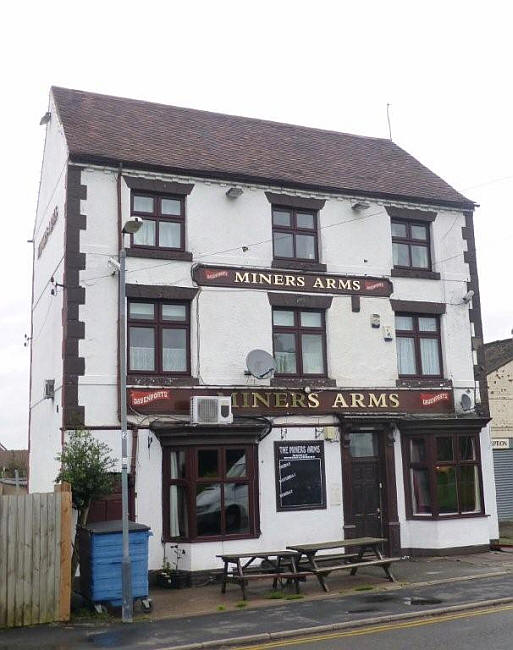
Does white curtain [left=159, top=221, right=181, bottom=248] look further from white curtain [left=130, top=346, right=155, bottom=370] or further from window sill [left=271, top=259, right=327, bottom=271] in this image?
white curtain [left=130, top=346, right=155, bottom=370]

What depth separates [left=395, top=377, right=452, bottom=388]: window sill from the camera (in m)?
20.2

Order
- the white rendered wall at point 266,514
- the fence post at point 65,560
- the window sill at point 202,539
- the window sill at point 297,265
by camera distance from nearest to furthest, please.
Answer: the fence post at point 65,560 → the window sill at point 202,539 → the white rendered wall at point 266,514 → the window sill at point 297,265

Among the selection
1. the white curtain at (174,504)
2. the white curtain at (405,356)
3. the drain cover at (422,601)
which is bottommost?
the drain cover at (422,601)

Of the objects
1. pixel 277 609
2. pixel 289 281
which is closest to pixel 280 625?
pixel 277 609

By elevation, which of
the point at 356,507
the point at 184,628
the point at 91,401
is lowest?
the point at 184,628

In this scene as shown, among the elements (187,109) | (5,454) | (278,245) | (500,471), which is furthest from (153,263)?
(5,454)

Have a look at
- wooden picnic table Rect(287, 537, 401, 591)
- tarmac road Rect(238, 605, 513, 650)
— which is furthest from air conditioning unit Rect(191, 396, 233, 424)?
tarmac road Rect(238, 605, 513, 650)

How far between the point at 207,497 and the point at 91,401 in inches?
131

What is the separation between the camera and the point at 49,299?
19844mm

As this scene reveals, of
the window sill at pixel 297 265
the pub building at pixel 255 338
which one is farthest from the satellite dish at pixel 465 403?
the window sill at pixel 297 265

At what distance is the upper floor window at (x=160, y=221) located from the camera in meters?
18.3

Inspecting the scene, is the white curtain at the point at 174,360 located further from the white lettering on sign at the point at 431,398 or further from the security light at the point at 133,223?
the white lettering on sign at the point at 431,398

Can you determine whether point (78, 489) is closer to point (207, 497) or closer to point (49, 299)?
point (207, 497)

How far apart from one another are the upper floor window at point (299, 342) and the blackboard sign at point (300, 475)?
179 cm
